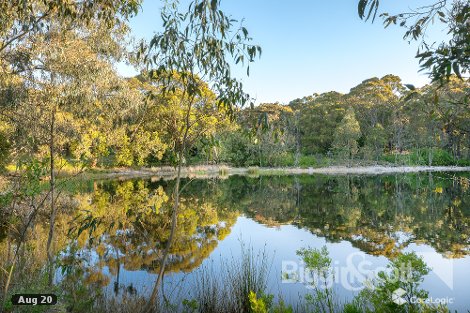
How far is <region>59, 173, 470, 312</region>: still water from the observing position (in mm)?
5242

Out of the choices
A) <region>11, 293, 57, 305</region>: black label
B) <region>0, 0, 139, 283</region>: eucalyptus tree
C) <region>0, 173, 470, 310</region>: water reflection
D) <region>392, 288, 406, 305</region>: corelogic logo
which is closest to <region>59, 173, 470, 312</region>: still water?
<region>0, 173, 470, 310</region>: water reflection

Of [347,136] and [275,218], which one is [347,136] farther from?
[275,218]

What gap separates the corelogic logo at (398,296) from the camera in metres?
2.69

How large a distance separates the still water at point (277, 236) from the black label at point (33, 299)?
288mm

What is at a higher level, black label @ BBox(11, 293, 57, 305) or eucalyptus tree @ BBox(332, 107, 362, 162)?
eucalyptus tree @ BBox(332, 107, 362, 162)

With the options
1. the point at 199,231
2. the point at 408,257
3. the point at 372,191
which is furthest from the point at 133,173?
the point at 408,257

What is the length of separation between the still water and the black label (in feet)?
0.94

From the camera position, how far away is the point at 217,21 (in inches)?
117

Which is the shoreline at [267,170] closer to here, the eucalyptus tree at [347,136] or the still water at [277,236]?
the eucalyptus tree at [347,136]

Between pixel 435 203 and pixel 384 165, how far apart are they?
18.4 meters

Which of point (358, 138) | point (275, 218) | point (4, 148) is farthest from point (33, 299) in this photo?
point (358, 138)

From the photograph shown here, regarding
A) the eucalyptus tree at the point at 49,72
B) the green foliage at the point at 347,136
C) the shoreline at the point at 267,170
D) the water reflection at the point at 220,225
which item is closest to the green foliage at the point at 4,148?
the eucalyptus tree at the point at 49,72

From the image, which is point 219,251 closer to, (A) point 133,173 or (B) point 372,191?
(B) point 372,191

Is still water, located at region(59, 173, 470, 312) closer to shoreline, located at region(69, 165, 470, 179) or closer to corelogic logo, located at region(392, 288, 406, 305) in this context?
corelogic logo, located at region(392, 288, 406, 305)
